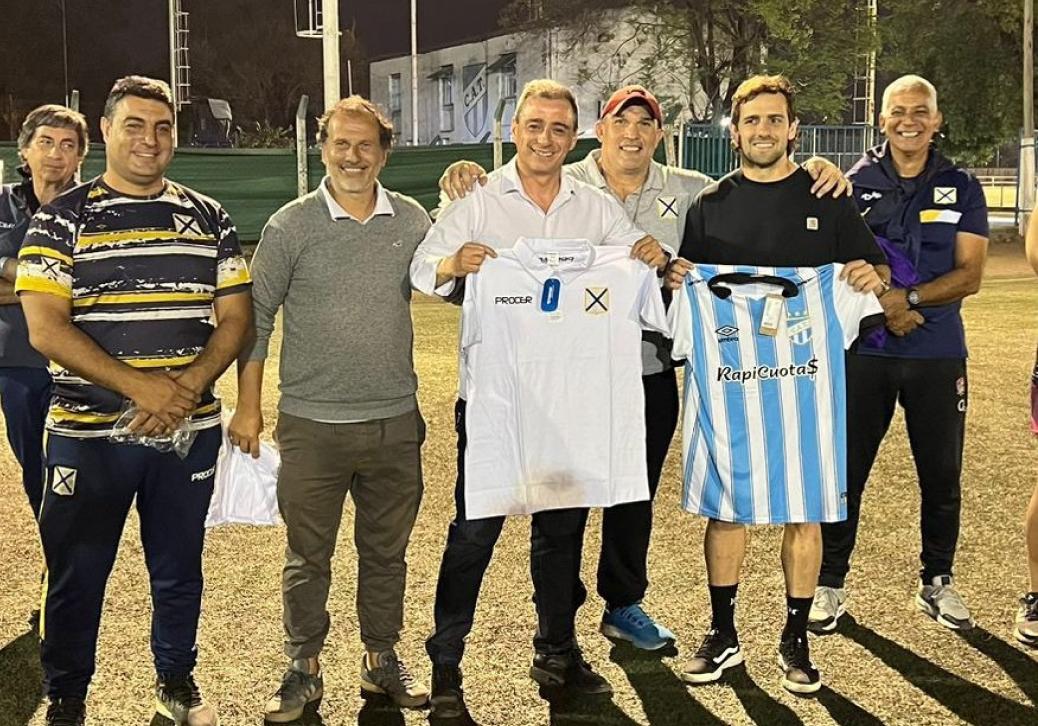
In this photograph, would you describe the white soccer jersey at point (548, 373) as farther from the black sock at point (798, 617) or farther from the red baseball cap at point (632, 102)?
the black sock at point (798, 617)

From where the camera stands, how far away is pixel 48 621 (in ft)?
13.0

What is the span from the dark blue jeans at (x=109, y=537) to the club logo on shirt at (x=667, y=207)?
1.95 meters

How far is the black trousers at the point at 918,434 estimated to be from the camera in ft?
16.5

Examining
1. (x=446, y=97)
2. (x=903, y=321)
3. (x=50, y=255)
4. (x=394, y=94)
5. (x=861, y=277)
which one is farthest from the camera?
(x=394, y=94)

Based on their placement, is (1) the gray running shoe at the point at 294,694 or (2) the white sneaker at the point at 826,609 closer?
(1) the gray running shoe at the point at 294,694

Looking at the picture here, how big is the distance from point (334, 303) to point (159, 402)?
0.68 metres

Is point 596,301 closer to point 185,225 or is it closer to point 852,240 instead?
point 852,240

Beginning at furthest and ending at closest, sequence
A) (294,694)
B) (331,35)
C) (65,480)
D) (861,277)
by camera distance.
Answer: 1. (331,35)
2. (861,277)
3. (294,694)
4. (65,480)

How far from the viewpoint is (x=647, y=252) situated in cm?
427

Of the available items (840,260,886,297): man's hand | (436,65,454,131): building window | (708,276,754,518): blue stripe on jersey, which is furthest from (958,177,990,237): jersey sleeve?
(436,65,454,131): building window

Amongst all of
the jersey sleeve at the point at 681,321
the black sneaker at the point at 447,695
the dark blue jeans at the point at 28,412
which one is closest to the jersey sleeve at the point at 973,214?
the jersey sleeve at the point at 681,321

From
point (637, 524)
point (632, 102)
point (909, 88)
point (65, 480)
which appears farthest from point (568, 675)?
point (909, 88)

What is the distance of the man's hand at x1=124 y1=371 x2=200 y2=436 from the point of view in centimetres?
376

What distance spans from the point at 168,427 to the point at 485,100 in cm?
4969
